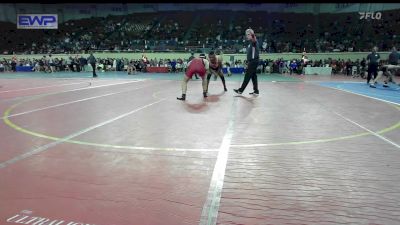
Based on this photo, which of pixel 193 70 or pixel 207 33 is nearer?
pixel 193 70

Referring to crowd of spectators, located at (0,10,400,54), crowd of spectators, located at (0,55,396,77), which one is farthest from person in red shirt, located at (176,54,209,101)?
crowd of spectators, located at (0,10,400,54)

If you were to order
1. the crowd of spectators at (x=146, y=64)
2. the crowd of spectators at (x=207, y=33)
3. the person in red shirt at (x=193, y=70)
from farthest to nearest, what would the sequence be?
the crowd of spectators at (x=207, y=33), the crowd of spectators at (x=146, y=64), the person in red shirt at (x=193, y=70)

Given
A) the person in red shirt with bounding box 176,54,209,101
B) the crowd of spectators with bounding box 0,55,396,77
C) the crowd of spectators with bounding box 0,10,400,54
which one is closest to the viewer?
the person in red shirt with bounding box 176,54,209,101

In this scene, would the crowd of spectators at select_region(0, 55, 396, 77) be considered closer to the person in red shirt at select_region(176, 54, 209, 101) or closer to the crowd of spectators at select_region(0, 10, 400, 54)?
the crowd of spectators at select_region(0, 10, 400, 54)

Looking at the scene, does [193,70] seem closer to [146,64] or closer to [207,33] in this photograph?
[146,64]

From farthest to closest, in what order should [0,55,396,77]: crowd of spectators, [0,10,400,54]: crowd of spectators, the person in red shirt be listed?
1. [0,10,400,54]: crowd of spectators
2. [0,55,396,77]: crowd of spectators
3. the person in red shirt

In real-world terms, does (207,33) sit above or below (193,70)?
above

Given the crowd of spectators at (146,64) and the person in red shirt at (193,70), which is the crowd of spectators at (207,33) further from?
Answer: the person in red shirt at (193,70)

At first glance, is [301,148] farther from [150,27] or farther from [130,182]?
[150,27]

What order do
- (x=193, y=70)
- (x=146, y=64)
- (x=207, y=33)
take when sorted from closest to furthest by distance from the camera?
1. (x=193, y=70)
2. (x=146, y=64)
3. (x=207, y=33)

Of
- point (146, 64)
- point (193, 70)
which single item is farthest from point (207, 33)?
point (193, 70)

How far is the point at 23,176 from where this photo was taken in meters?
3.81

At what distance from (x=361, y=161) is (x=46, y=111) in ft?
22.6

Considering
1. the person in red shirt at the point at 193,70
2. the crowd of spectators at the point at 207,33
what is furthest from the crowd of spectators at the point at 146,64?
the person in red shirt at the point at 193,70
